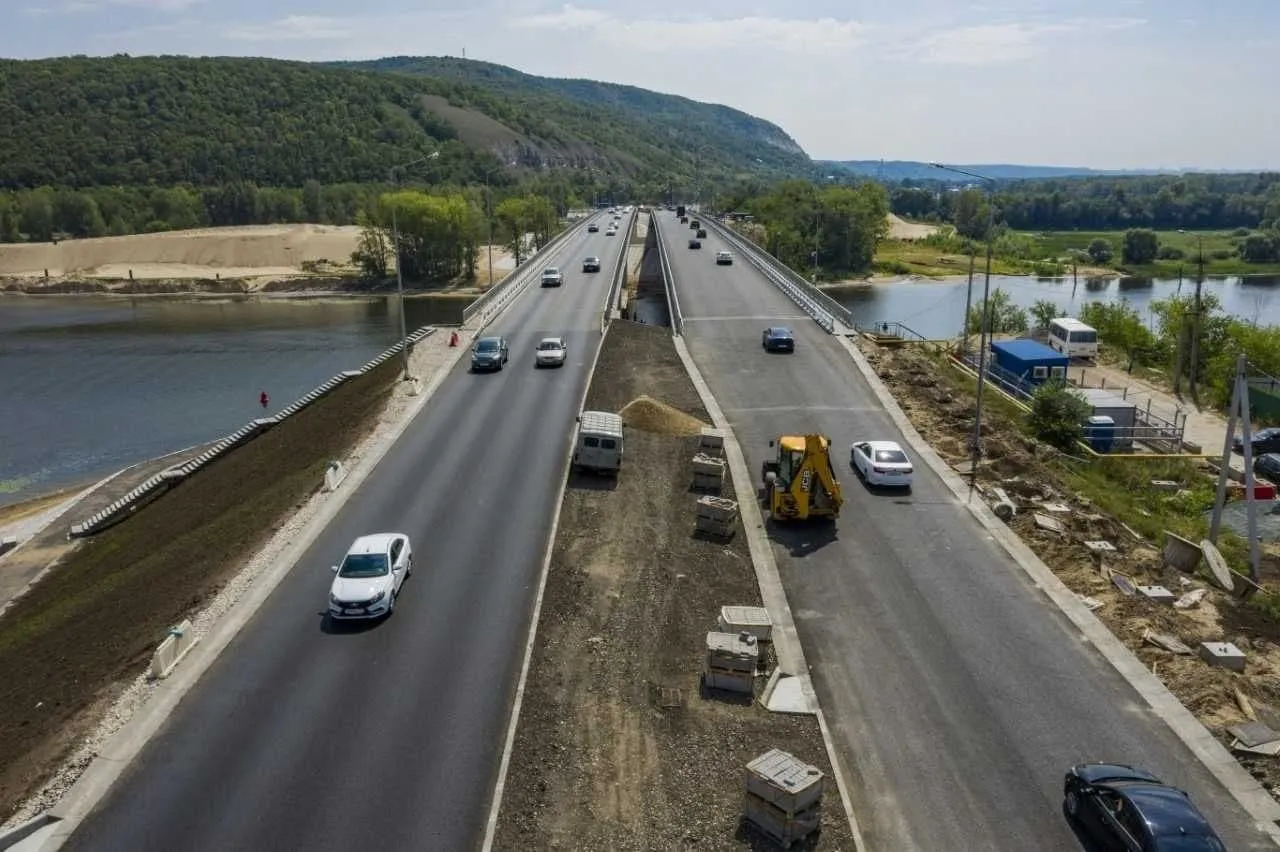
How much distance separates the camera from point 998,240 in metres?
189

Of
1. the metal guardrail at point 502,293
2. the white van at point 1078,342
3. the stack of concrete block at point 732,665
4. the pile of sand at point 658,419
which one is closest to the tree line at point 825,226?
the metal guardrail at point 502,293

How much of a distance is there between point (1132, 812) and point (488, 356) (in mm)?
37608

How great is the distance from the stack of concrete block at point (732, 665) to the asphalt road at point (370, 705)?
436cm

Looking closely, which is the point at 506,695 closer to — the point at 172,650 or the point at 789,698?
the point at 789,698

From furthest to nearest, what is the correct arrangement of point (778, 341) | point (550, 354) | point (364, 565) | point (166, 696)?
1. point (778, 341)
2. point (550, 354)
3. point (364, 565)
4. point (166, 696)

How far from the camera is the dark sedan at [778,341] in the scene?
50.0 metres

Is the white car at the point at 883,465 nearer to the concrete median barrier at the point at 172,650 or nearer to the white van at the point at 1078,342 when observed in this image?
the concrete median barrier at the point at 172,650

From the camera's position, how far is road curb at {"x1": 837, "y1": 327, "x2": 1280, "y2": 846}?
1689 centimetres

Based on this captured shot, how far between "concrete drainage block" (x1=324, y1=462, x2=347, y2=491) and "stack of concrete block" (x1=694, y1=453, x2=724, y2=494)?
488 inches

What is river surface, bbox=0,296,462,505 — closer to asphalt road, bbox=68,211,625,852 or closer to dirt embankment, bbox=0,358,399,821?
dirt embankment, bbox=0,358,399,821

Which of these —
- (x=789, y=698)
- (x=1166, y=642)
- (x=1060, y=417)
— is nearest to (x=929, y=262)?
(x=1060, y=417)

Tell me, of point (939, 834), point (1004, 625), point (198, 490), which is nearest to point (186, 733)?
point (939, 834)

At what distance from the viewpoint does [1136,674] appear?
68.0 feet

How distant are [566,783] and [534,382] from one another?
3008 centimetres
